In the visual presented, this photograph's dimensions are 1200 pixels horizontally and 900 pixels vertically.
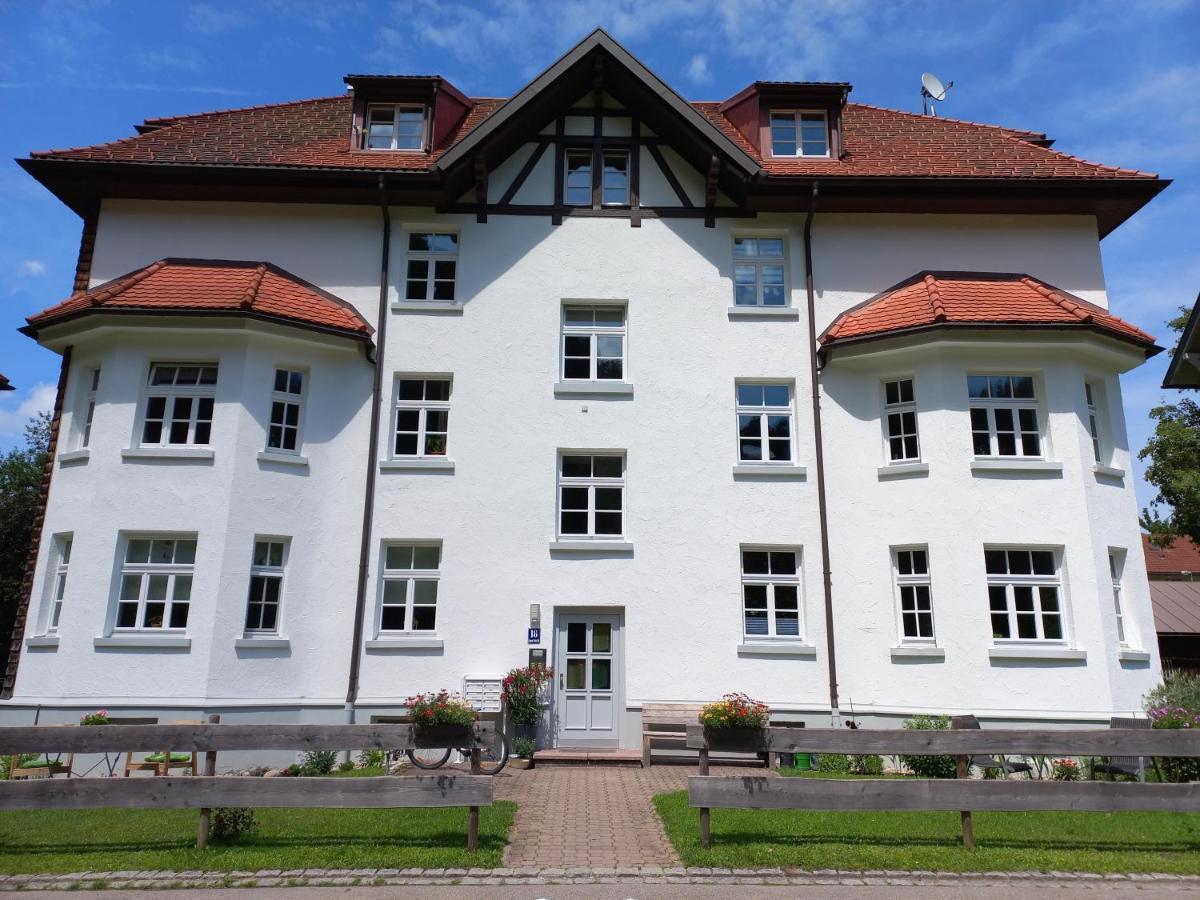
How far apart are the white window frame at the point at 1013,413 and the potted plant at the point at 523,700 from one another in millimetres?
8552

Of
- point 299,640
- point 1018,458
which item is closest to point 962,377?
point 1018,458

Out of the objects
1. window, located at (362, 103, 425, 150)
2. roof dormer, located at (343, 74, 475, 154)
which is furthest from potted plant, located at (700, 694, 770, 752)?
window, located at (362, 103, 425, 150)

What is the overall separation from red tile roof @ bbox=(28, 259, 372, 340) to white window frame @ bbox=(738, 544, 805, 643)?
8214mm

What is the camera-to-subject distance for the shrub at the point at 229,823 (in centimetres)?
760

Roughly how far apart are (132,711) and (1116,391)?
17.8 metres

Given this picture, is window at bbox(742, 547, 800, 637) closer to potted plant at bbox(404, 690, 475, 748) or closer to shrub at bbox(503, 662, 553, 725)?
shrub at bbox(503, 662, 553, 725)

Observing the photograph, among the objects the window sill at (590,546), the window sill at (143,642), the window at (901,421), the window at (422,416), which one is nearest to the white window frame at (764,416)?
the window at (901,421)

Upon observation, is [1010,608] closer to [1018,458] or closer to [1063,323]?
[1018,458]

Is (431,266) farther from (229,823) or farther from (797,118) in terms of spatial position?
(229,823)

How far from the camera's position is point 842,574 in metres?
14.3

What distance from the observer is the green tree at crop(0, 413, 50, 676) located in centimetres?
2356

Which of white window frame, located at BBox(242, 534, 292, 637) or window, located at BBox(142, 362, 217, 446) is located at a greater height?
window, located at BBox(142, 362, 217, 446)

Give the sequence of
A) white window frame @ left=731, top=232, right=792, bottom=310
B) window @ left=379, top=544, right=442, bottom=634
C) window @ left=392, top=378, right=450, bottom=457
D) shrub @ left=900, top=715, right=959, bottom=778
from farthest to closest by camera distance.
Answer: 1. white window frame @ left=731, top=232, right=792, bottom=310
2. window @ left=392, top=378, right=450, bottom=457
3. window @ left=379, top=544, right=442, bottom=634
4. shrub @ left=900, top=715, right=959, bottom=778

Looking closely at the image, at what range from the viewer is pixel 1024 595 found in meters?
13.5
